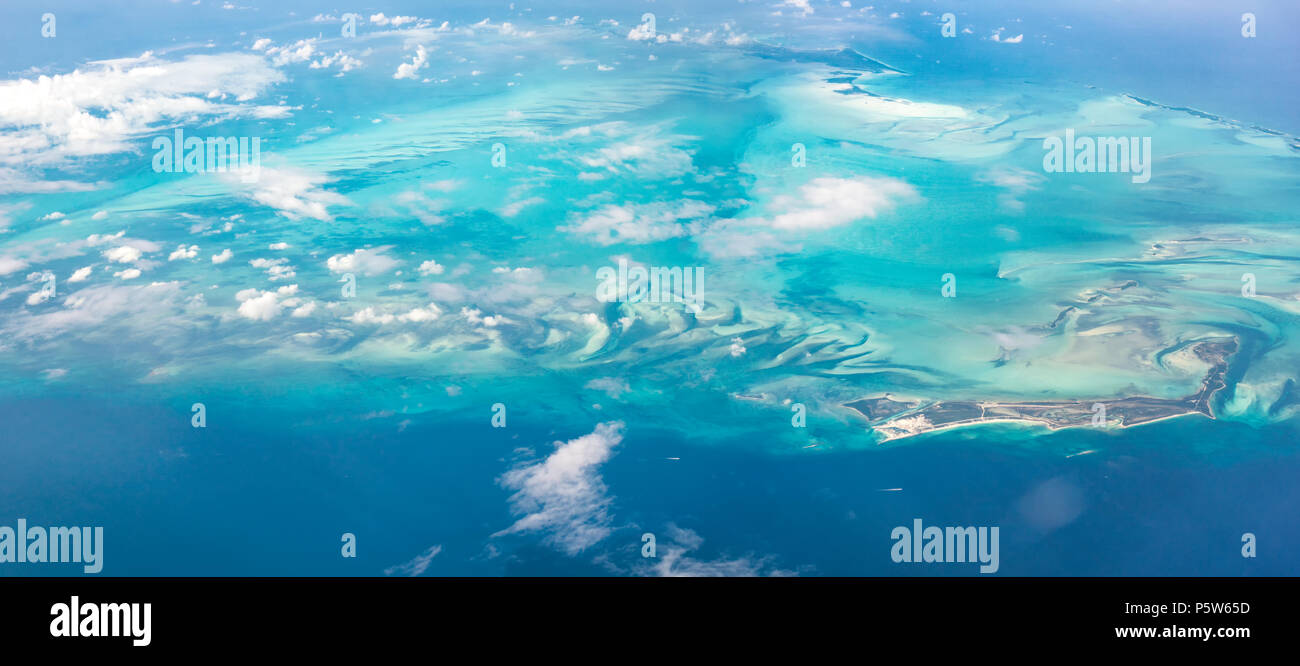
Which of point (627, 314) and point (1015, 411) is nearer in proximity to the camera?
point (1015, 411)

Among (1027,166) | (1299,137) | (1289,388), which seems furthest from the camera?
(1299,137)

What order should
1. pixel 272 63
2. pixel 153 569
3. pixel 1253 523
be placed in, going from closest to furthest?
pixel 153 569
pixel 1253 523
pixel 272 63

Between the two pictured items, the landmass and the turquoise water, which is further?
the landmass

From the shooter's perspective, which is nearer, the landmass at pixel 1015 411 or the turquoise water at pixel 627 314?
the turquoise water at pixel 627 314

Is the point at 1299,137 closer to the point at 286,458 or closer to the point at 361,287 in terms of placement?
the point at 361,287

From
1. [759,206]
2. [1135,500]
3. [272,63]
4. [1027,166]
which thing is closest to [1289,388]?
[1135,500]

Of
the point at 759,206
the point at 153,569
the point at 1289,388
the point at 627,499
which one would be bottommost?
the point at 153,569

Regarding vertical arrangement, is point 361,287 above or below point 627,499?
above

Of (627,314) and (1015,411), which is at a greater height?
(627,314)
